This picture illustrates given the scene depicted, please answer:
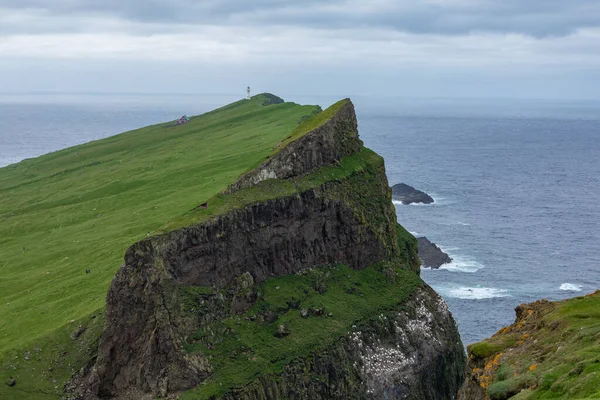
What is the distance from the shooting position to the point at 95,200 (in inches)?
5212

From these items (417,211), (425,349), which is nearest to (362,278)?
A: (425,349)

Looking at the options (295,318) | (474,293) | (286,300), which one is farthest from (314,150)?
(474,293)

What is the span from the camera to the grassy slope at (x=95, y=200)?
81438 millimetres

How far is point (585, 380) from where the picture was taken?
32.8 m

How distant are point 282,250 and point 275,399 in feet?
51.6

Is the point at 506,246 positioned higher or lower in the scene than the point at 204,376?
lower

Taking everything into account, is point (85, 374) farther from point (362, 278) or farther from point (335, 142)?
point (335, 142)

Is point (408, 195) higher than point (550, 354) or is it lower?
lower

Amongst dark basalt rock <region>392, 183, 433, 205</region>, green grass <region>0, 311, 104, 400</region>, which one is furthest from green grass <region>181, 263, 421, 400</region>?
dark basalt rock <region>392, 183, 433, 205</region>

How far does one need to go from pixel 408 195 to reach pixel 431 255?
177ft

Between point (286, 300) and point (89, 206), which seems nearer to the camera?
point (286, 300)

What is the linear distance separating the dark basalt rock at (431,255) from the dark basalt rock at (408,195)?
4427 centimetres

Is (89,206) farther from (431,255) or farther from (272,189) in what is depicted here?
(272,189)

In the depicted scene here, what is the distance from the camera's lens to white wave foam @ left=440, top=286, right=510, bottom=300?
11212 cm
